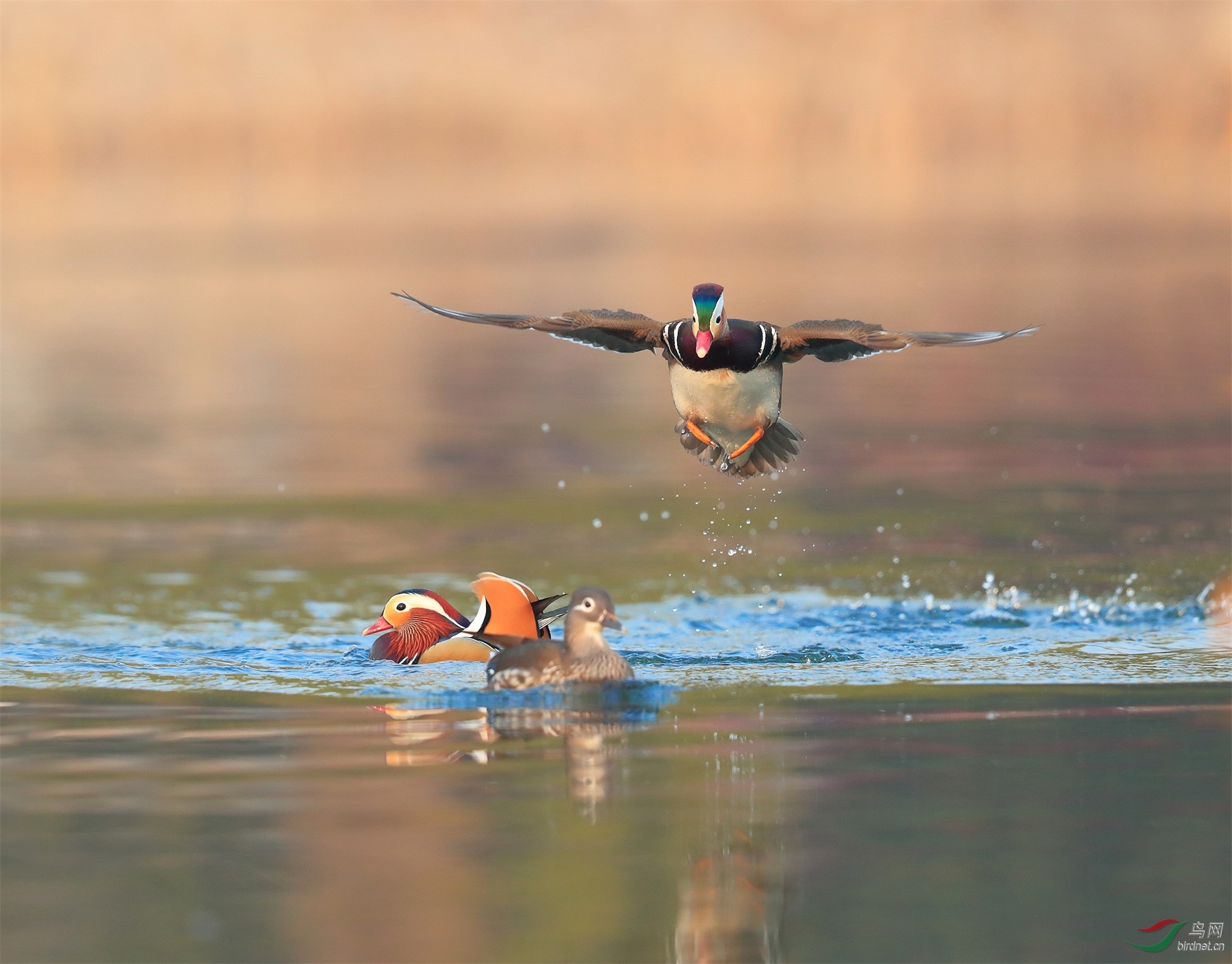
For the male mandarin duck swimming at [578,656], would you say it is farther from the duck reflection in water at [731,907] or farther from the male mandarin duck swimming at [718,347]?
the duck reflection in water at [731,907]

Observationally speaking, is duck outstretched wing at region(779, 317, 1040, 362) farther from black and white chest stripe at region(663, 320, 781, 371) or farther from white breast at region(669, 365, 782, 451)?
white breast at region(669, 365, 782, 451)

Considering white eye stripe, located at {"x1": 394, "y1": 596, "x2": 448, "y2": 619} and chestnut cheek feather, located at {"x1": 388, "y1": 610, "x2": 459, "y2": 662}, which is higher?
white eye stripe, located at {"x1": 394, "y1": 596, "x2": 448, "y2": 619}

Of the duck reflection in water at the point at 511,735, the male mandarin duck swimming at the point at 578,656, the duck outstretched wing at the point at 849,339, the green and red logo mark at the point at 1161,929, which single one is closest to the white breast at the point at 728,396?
the duck outstretched wing at the point at 849,339

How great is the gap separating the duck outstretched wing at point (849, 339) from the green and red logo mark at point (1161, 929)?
4.21 metres

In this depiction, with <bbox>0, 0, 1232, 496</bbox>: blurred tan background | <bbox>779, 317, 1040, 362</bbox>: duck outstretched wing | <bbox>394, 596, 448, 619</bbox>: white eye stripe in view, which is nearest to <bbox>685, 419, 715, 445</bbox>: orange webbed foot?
<bbox>779, 317, 1040, 362</bbox>: duck outstretched wing

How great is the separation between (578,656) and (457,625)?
153cm

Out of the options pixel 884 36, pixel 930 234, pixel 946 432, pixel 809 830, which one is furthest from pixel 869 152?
pixel 809 830

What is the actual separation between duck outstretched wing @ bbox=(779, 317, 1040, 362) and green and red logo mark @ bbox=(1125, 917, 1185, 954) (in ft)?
13.8

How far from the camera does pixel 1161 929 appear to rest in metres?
6.84

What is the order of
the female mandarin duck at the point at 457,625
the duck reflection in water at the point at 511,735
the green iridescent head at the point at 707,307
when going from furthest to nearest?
the female mandarin duck at the point at 457,625 < the green iridescent head at the point at 707,307 < the duck reflection in water at the point at 511,735

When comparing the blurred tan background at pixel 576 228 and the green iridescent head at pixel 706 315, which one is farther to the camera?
the blurred tan background at pixel 576 228

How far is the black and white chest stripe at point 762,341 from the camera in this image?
1156 cm

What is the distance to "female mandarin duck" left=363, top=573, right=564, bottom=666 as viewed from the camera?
37.7 ft

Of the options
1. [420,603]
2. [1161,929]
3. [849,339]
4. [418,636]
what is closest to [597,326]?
[849,339]
